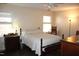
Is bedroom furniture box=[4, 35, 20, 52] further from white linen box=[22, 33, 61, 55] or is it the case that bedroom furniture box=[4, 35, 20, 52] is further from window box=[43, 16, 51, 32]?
window box=[43, 16, 51, 32]

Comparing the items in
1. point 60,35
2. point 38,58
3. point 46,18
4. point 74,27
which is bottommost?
point 38,58

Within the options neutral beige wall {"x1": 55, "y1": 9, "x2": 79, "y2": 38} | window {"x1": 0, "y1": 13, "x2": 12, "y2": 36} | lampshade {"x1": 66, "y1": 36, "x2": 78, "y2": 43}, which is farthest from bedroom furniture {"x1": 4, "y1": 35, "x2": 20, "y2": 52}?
lampshade {"x1": 66, "y1": 36, "x2": 78, "y2": 43}

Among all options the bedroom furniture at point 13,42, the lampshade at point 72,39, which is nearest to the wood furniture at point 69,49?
the lampshade at point 72,39

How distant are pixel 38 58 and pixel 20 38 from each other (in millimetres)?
875

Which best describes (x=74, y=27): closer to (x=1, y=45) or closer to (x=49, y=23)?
(x=49, y=23)

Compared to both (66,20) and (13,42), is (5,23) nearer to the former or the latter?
(13,42)

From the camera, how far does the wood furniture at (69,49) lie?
1865mm

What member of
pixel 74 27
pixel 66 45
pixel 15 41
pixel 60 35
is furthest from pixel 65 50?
pixel 15 41

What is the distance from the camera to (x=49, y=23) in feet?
7.06

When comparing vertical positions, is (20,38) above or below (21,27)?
below

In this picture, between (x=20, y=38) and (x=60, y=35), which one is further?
(x=20, y=38)

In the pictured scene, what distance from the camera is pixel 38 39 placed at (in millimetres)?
2748

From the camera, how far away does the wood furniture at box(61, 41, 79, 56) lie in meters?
1.86

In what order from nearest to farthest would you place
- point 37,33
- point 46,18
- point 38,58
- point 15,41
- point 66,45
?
1. point 38,58
2. point 66,45
3. point 46,18
4. point 37,33
5. point 15,41
